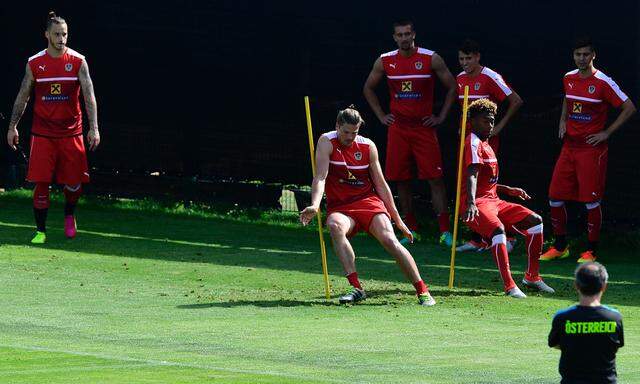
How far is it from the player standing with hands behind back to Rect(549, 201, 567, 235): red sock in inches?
202

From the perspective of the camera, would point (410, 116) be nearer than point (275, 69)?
Yes

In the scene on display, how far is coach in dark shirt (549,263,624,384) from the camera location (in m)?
7.06

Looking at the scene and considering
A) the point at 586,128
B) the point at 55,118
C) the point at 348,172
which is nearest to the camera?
the point at 348,172

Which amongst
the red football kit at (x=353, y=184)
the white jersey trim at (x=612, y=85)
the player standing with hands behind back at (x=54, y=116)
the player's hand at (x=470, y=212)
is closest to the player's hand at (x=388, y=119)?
the white jersey trim at (x=612, y=85)

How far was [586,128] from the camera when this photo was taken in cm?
1695

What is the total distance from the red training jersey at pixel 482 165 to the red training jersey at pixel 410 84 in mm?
3519

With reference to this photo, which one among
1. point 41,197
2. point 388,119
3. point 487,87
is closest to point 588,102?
point 487,87

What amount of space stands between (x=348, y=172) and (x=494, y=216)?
1474 mm

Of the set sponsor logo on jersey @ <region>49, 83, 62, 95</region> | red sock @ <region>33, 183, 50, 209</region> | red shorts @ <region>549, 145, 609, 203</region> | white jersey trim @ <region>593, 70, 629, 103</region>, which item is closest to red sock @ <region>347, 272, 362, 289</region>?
red shorts @ <region>549, 145, 609, 203</region>

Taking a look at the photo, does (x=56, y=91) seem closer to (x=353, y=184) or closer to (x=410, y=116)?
(x=410, y=116)

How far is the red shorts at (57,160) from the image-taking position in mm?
17141

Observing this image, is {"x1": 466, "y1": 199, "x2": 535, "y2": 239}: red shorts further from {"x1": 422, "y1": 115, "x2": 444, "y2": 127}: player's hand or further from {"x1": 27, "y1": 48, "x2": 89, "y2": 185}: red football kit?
{"x1": 27, "y1": 48, "x2": 89, "y2": 185}: red football kit

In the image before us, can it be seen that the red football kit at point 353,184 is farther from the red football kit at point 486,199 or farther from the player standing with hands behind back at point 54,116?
the player standing with hands behind back at point 54,116

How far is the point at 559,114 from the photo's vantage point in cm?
1895
